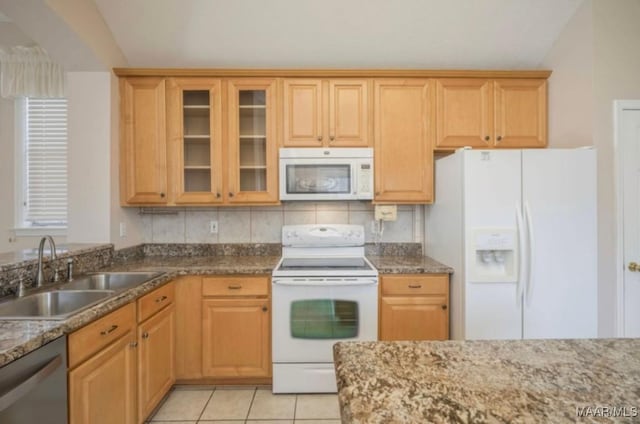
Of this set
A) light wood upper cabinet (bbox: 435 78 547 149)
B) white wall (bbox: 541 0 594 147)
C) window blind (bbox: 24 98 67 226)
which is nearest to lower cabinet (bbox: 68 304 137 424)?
window blind (bbox: 24 98 67 226)

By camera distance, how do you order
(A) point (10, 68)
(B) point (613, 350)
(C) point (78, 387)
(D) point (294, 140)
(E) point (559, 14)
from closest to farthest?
(B) point (613, 350), (C) point (78, 387), (E) point (559, 14), (D) point (294, 140), (A) point (10, 68)

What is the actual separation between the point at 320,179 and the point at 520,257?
1453mm

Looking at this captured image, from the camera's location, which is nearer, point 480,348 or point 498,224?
point 480,348

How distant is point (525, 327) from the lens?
1966 mm

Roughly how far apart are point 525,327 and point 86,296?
2.59m

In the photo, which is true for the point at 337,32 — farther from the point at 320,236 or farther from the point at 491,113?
the point at 320,236

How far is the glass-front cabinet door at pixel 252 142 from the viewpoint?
8.11 feet

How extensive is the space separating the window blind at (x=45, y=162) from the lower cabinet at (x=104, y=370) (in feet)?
7.13

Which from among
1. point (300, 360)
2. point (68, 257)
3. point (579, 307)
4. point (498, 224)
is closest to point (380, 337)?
point (300, 360)

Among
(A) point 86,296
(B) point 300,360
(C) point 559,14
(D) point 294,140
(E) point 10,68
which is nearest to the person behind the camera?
(A) point 86,296

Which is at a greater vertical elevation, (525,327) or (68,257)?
(68,257)

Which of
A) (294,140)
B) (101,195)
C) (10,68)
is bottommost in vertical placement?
(101,195)

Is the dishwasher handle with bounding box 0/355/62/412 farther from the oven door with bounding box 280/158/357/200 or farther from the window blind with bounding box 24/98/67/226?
the window blind with bounding box 24/98/67/226

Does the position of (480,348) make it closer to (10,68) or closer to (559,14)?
(559,14)
